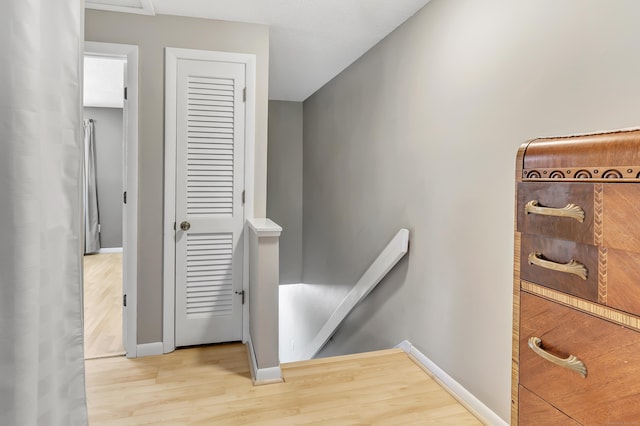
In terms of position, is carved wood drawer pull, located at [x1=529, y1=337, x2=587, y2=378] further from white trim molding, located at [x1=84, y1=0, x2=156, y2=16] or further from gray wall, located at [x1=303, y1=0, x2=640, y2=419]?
white trim molding, located at [x1=84, y1=0, x2=156, y2=16]

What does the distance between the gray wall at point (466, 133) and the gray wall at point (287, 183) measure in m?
2.03

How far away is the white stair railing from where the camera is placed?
2.79m

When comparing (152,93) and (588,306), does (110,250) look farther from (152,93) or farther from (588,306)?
(588,306)

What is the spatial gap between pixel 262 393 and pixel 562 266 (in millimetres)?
1737

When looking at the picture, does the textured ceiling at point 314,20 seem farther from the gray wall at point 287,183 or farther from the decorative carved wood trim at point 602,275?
the decorative carved wood trim at point 602,275

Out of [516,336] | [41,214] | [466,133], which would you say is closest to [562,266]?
[516,336]

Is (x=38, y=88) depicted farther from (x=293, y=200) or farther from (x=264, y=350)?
(x=293, y=200)

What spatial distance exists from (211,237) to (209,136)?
0.70 meters

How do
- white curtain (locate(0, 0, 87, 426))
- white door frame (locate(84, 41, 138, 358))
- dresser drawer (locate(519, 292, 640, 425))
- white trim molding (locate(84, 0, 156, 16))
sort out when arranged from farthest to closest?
white door frame (locate(84, 41, 138, 358)) < white trim molding (locate(84, 0, 156, 16)) < dresser drawer (locate(519, 292, 640, 425)) < white curtain (locate(0, 0, 87, 426))

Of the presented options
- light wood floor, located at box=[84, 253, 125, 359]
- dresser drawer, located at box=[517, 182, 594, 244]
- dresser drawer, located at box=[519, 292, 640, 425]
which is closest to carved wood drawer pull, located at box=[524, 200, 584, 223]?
dresser drawer, located at box=[517, 182, 594, 244]

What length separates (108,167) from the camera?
667cm

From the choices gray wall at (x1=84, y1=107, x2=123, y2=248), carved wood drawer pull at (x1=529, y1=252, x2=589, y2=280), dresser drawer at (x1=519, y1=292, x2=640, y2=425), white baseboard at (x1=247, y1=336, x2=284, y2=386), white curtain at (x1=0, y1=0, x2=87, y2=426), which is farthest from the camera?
gray wall at (x1=84, y1=107, x2=123, y2=248)

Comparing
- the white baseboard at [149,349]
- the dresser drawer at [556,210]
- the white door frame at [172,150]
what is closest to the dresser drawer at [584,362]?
the dresser drawer at [556,210]

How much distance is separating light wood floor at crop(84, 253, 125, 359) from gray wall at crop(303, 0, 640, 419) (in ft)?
6.54
